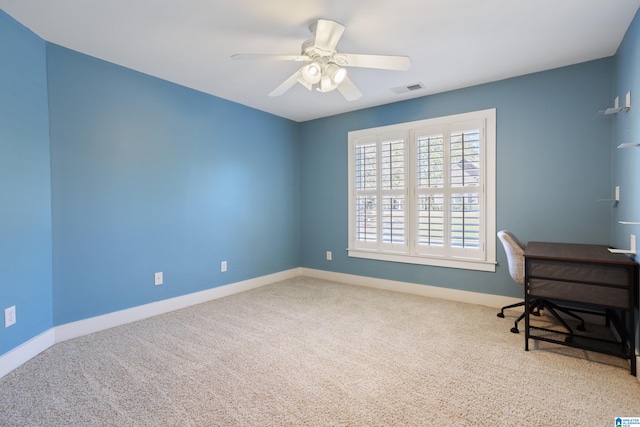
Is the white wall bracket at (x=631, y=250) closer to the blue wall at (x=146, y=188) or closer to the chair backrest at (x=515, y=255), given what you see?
the chair backrest at (x=515, y=255)

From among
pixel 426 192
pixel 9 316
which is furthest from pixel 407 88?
pixel 9 316

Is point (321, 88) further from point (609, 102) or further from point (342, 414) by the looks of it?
point (609, 102)

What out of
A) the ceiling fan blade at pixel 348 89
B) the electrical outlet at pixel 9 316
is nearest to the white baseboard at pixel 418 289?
the ceiling fan blade at pixel 348 89

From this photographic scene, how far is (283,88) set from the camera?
104 inches

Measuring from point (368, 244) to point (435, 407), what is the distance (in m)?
2.68

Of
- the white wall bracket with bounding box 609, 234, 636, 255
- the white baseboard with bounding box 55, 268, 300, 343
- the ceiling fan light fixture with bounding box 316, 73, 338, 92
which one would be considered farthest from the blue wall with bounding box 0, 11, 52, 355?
the white wall bracket with bounding box 609, 234, 636, 255

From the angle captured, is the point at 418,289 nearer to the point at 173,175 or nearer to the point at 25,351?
the point at 173,175

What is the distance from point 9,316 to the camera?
216 cm

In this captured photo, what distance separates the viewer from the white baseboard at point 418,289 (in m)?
3.41

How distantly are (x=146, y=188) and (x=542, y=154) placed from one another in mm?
3975

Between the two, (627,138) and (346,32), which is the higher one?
(346,32)

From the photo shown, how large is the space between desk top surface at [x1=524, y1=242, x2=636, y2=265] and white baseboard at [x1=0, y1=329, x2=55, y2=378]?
3.70 m

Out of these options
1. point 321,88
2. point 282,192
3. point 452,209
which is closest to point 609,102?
point 452,209

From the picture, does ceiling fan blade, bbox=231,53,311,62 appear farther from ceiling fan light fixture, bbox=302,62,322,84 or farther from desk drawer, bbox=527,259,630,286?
desk drawer, bbox=527,259,630,286
